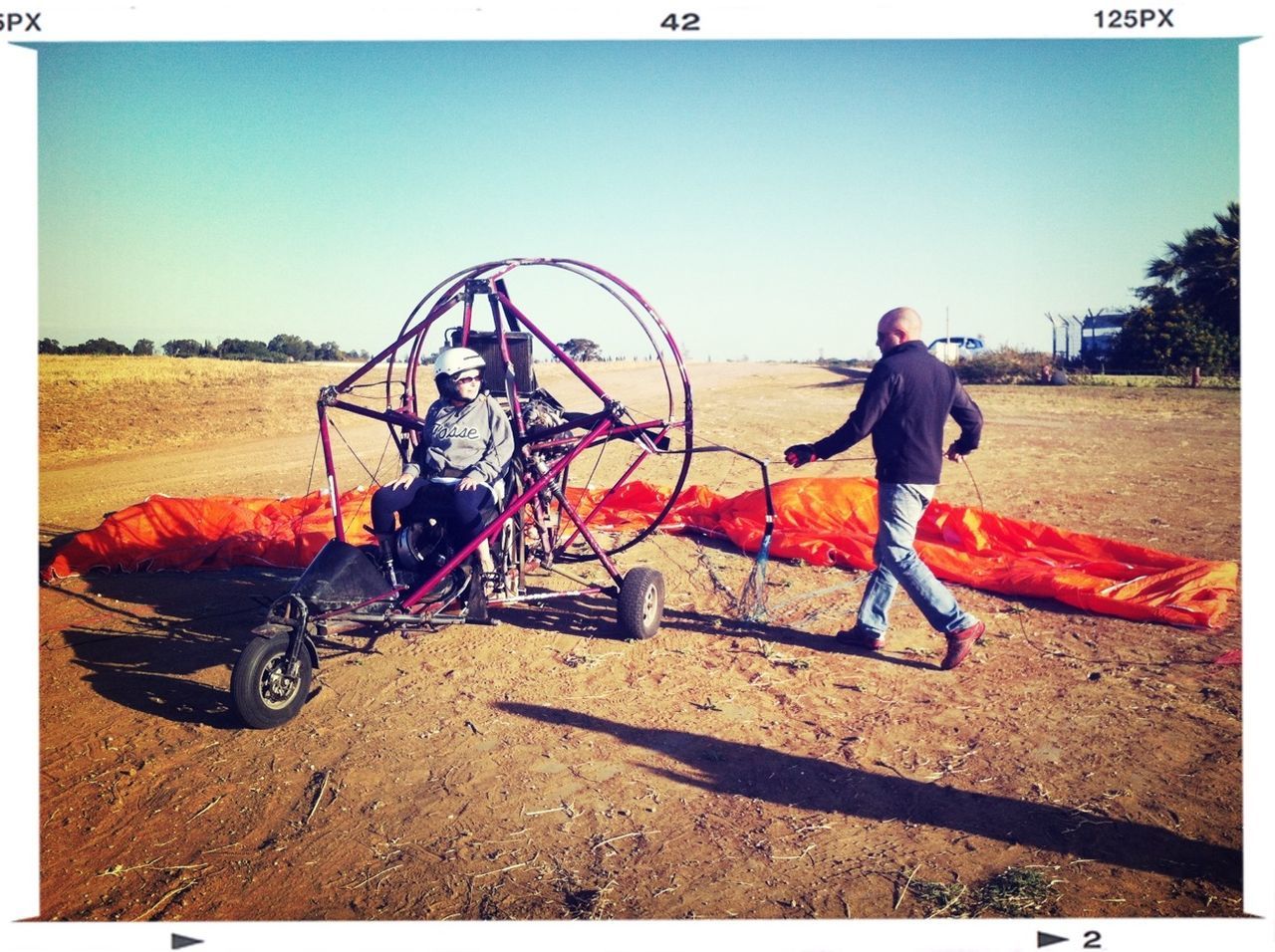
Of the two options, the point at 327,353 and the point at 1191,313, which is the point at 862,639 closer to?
the point at 1191,313

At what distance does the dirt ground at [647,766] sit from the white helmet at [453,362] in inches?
66.6

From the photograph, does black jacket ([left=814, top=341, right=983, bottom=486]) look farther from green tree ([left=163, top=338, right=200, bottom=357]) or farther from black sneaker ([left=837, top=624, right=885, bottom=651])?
green tree ([left=163, top=338, right=200, bottom=357])

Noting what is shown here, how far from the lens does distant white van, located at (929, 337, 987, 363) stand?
107 feet

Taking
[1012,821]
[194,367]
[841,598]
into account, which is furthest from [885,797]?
[194,367]

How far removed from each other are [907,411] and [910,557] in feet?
2.70

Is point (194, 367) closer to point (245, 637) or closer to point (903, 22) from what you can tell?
point (245, 637)

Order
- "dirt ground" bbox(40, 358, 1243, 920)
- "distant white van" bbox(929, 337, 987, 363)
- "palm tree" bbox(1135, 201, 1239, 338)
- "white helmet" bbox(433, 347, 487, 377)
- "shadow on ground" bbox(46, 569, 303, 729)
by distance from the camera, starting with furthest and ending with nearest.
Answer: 1. "distant white van" bbox(929, 337, 987, 363)
2. "palm tree" bbox(1135, 201, 1239, 338)
3. "white helmet" bbox(433, 347, 487, 377)
4. "shadow on ground" bbox(46, 569, 303, 729)
5. "dirt ground" bbox(40, 358, 1243, 920)

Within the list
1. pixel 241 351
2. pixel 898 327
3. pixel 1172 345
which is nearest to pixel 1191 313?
pixel 1172 345

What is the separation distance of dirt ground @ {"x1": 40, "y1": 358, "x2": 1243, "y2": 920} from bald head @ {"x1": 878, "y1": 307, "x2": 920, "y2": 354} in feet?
6.02

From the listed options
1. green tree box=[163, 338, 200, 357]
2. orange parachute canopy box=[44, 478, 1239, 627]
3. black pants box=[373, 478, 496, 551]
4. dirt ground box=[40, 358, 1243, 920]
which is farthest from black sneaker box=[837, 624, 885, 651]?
green tree box=[163, 338, 200, 357]

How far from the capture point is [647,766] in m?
3.83

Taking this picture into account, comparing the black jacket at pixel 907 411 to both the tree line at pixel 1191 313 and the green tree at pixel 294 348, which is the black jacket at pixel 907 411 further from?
the green tree at pixel 294 348

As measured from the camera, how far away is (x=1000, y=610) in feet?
19.1

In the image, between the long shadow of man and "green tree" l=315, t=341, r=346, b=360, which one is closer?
the long shadow of man
